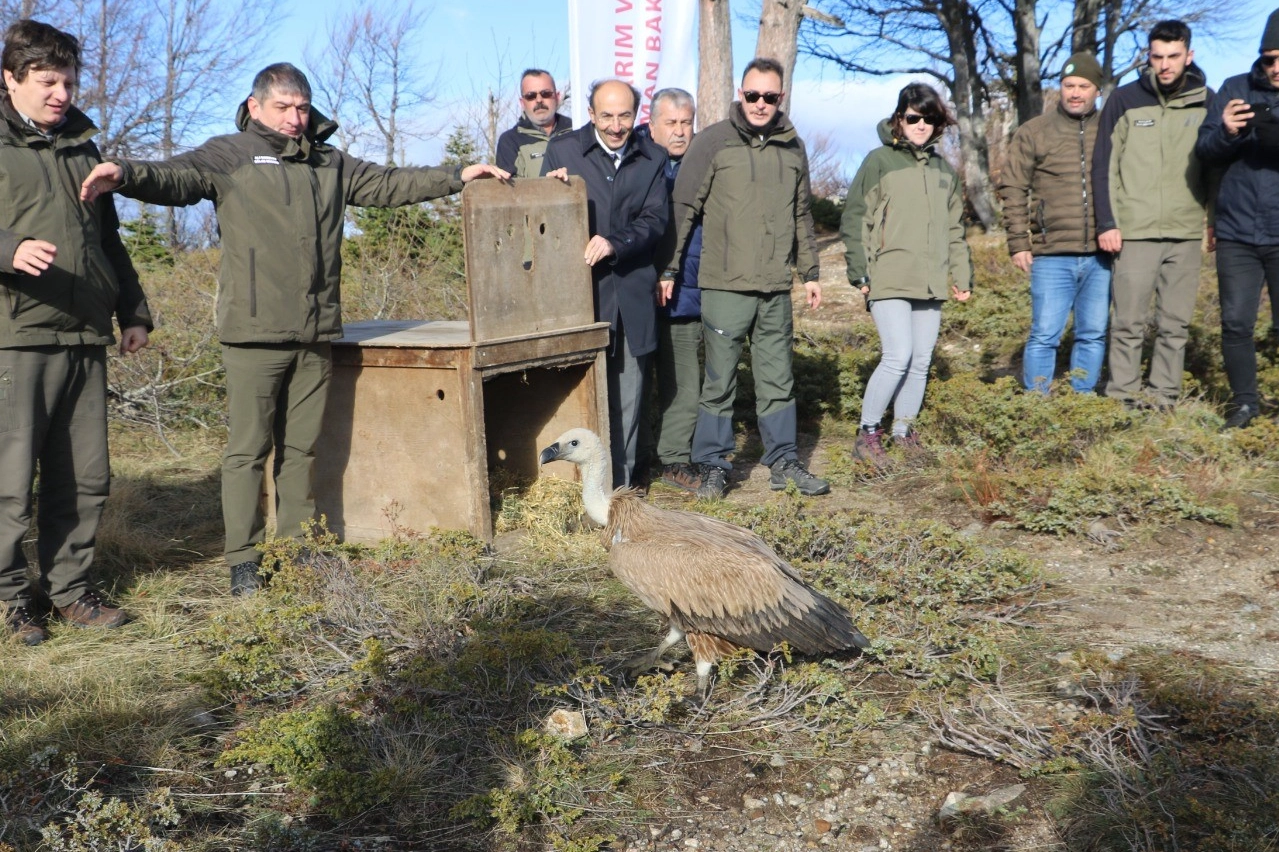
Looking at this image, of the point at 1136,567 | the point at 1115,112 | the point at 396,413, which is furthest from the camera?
the point at 1115,112

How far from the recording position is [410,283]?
1046 centimetres

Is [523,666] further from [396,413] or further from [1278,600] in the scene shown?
[1278,600]

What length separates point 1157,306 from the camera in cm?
731

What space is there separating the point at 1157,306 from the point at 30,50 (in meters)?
6.78

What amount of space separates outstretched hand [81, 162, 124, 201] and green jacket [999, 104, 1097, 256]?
537 cm

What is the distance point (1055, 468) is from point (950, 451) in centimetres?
66

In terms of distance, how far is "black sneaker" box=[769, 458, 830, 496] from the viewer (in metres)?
6.68

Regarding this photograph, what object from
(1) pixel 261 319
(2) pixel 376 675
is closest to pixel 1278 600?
(2) pixel 376 675

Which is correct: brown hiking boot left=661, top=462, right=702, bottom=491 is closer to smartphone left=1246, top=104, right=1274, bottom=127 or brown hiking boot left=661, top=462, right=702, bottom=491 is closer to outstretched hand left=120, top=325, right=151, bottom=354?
outstretched hand left=120, top=325, right=151, bottom=354

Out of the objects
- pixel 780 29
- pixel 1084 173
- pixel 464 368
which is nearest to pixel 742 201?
pixel 464 368

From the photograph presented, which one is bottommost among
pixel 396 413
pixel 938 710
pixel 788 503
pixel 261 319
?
pixel 938 710

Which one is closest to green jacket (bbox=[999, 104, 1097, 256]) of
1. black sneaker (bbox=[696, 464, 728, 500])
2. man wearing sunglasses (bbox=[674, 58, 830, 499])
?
man wearing sunglasses (bbox=[674, 58, 830, 499])

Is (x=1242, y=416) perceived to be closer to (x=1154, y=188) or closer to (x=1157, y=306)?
(x=1157, y=306)

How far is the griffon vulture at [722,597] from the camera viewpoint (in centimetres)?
409
